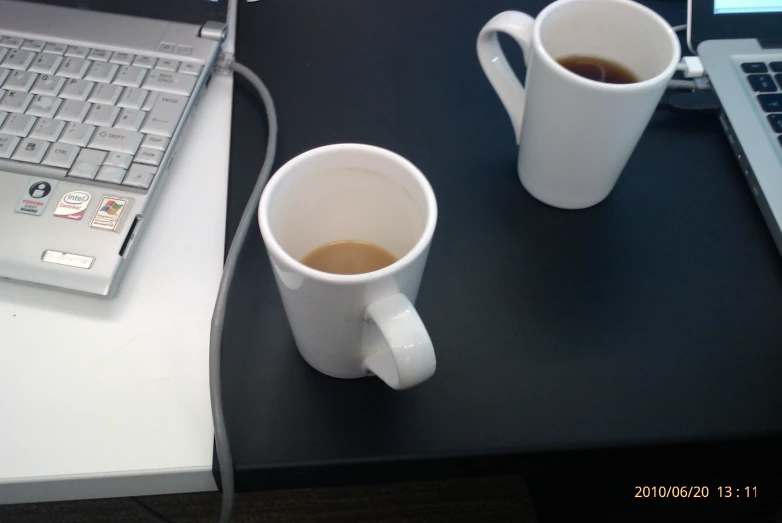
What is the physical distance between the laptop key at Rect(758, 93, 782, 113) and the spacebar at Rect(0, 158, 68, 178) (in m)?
0.48

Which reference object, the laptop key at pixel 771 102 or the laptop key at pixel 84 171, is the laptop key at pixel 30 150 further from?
the laptop key at pixel 771 102

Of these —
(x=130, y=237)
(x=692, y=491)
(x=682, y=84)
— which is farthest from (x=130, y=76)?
(x=692, y=491)

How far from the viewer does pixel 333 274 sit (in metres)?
0.27

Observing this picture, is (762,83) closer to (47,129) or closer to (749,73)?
(749,73)

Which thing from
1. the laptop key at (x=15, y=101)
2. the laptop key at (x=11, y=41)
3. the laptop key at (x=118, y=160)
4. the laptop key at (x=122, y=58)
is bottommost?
the laptop key at (x=118, y=160)

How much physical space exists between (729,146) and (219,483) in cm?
42

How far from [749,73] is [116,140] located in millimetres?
457

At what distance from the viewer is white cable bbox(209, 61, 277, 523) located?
11.8 inches

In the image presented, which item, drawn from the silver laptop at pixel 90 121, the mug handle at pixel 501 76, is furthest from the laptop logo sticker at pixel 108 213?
the mug handle at pixel 501 76

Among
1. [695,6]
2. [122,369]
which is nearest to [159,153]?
[122,369]

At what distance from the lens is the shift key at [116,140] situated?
0.40 meters

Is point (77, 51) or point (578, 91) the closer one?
point (578, 91)

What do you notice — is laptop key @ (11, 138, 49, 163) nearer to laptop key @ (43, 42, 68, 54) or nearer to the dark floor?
laptop key @ (43, 42, 68, 54)

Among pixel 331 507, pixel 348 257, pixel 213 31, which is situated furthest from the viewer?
pixel 331 507
